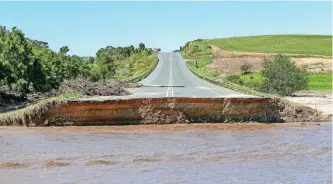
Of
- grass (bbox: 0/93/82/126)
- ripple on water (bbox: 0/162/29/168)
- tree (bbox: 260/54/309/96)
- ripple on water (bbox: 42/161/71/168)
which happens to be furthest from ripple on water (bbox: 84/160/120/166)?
tree (bbox: 260/54/309/96)

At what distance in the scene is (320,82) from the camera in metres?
72.6

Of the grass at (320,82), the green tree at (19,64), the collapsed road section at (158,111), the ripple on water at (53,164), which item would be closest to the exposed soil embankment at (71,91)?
the green tree at (19,64)

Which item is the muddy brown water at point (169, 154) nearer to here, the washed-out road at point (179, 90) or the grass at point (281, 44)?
the washed-out road at point (179, 90)

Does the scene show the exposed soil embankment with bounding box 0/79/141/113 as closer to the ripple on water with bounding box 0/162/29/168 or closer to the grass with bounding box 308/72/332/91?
the ripple on water with bounding box 0/162/29/168

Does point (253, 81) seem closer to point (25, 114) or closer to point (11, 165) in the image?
point (25, 114)

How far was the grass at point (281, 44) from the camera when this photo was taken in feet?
478

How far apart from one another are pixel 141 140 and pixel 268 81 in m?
30.1

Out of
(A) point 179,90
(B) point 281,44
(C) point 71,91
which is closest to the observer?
(C) point 71,91

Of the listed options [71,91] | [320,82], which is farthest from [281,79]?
[320,82]

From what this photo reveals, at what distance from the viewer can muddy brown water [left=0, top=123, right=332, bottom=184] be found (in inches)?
570

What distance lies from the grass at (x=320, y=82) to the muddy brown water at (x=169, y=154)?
3796 cm

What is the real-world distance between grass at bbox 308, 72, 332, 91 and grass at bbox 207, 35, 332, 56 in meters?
49.6

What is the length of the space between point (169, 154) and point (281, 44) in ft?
508

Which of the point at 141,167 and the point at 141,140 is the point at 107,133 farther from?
the point at 141,167
